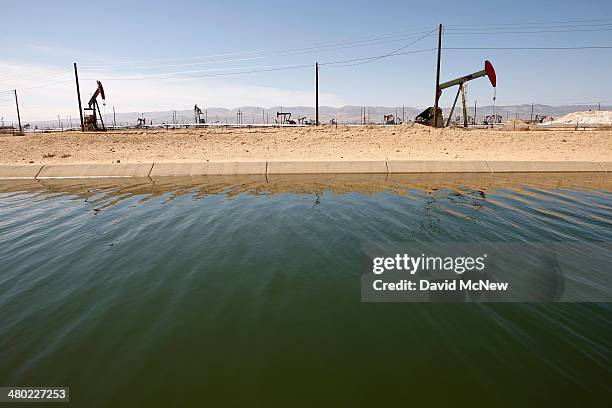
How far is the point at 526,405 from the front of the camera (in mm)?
2766

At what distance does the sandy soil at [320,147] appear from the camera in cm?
1928

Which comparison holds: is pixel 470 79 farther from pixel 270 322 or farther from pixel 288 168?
pixel 270 322

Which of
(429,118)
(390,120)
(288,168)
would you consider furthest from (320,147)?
(390,120)

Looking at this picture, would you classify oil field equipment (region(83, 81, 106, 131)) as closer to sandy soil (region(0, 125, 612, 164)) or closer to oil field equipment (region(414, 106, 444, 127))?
sandy soil (region(0, 125, 612, 164))

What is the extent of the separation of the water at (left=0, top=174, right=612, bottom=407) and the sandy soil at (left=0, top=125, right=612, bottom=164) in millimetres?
11956

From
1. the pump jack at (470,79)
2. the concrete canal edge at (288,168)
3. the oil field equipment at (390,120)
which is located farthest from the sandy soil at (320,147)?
the oil field equipment at (390,120)

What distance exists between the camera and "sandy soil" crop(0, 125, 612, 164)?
1928 centimetres

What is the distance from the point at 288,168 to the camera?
1567cm

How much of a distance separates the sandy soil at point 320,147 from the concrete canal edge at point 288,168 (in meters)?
2.97

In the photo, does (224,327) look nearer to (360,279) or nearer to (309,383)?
(309,383)

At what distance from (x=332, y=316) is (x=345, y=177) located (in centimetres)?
1114

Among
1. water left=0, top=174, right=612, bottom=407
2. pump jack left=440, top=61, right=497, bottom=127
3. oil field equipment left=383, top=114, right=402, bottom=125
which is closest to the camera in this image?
water left=0, top=174, right=612, bottom=407

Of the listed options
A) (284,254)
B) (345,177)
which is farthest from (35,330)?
(345,177)

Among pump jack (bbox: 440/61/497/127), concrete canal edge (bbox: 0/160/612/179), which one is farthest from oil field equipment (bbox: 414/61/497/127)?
concrete canal edge (bbox: 0/160/612/179)
